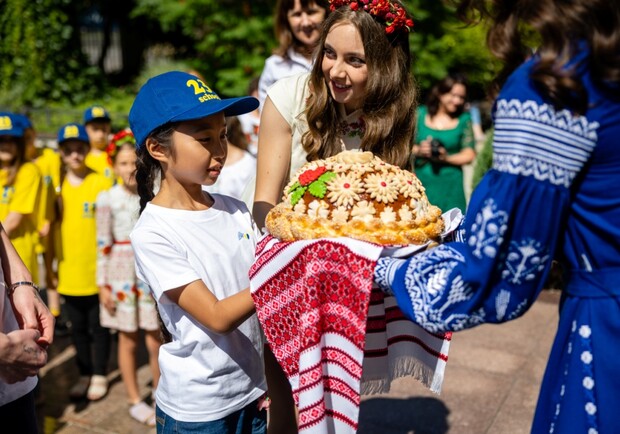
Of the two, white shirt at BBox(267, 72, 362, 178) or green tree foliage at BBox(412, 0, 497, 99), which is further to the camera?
green tree foliage at BBox(412, 0, 497, 99)

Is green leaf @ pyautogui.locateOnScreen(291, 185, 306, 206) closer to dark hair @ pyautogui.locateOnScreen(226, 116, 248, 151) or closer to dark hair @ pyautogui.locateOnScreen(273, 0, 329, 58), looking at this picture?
dark hair @ pyautogui.locateOnScreen(273, 0, 329, 58)

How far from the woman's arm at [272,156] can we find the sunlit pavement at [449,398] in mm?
2119

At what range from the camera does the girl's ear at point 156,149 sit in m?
2.46

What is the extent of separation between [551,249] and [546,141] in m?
0.29

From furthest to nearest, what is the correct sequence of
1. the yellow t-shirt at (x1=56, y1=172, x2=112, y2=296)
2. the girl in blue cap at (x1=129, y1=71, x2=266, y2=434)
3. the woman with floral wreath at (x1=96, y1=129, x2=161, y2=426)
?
the yellow t-shirt at (x1=56, y1=172, x2=112, y2=296)
the woman with floral wreath at (x1=96, y1=129, x2=161, y2=426)
the girl in blue cap at (x1=129, y1=71, x2=266, y2=434)

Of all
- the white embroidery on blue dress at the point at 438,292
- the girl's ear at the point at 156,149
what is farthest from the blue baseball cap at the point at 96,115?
the white embroidery on blue dress at the point at 438,292

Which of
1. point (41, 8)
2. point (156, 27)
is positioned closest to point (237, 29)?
point (41, 8)

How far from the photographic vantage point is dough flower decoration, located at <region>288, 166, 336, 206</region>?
2229mm

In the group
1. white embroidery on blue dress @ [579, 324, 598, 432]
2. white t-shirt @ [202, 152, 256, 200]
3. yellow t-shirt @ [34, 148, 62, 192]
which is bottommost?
yellow t-shirt @ [34, 148, 62, 192]

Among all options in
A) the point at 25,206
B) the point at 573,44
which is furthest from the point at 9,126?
the point at 573,44

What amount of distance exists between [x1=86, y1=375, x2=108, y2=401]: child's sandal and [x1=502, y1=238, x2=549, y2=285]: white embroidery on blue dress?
395 cm

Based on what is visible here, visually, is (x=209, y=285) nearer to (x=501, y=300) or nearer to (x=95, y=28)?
(x=501, y=300)

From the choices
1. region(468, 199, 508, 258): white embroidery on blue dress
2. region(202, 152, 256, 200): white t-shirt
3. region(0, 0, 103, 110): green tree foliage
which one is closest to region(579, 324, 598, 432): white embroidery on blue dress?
region(468, 199, 508, 258): white embroidery on blue dress

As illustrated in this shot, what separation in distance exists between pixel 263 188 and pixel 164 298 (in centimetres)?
70
